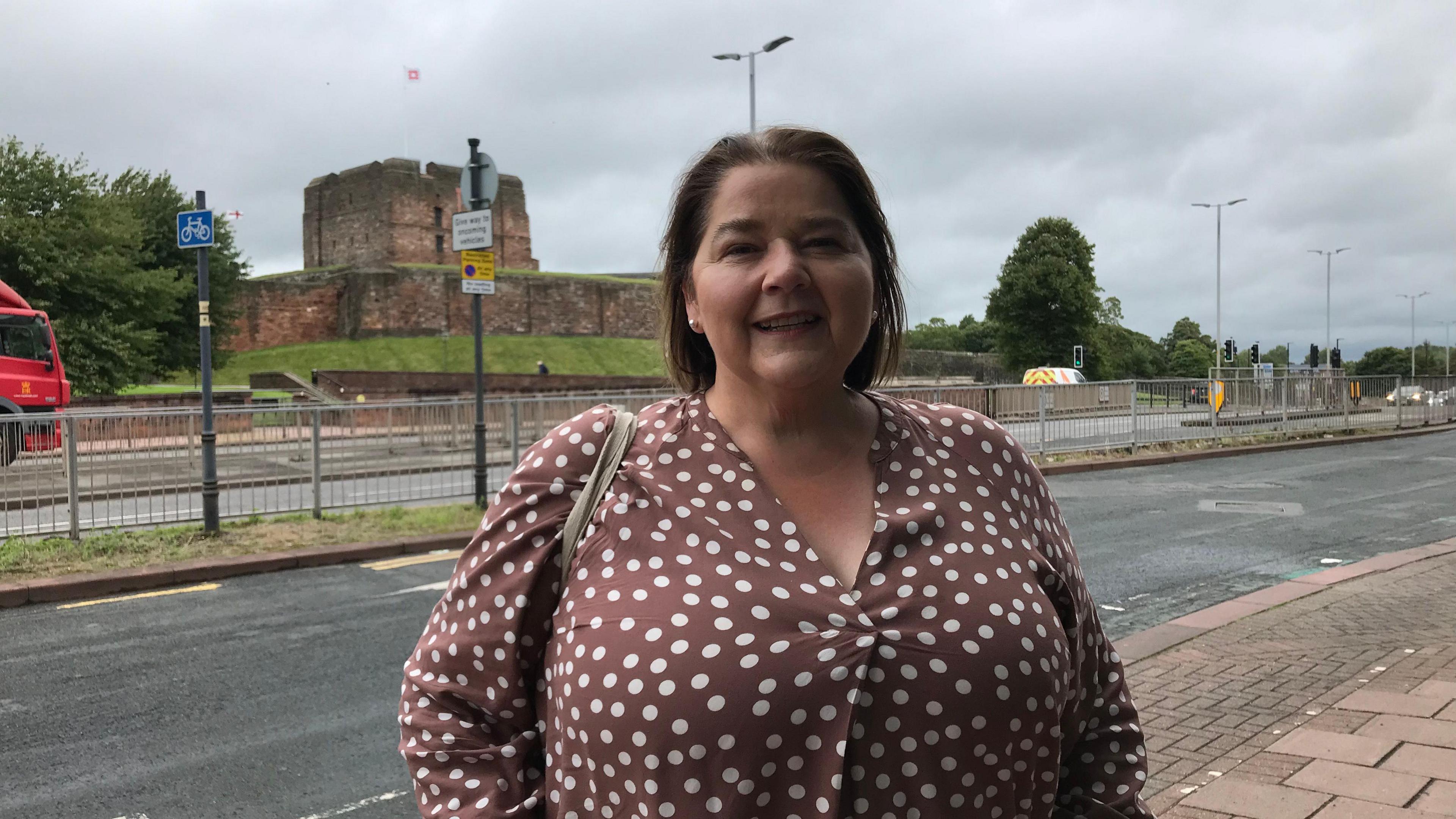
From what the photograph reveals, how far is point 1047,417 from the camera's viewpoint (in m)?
19.3

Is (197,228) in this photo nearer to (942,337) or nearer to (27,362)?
(27,362)

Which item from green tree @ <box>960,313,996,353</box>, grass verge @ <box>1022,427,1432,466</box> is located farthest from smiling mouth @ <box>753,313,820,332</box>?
green tree @ <box>960,313,996,353</box>

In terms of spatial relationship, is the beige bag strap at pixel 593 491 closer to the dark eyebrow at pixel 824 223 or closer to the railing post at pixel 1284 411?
the dark eyebrow at pixel 824 223

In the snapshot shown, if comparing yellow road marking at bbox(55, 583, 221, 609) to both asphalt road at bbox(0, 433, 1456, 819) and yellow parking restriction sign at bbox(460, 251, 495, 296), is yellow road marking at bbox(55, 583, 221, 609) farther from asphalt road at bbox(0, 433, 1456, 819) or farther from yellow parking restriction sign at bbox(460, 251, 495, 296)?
yellow parking restriction sign at bbox(460, 251, 495, 296)

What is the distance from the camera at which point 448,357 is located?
56562 mm

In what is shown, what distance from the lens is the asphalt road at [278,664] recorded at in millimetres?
4344

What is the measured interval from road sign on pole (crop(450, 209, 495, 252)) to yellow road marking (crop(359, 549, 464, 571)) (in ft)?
11.6

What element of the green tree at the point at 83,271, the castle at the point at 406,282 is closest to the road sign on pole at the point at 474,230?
the green tree at the point at 83,271

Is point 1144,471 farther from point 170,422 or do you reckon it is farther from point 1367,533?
point 170,422

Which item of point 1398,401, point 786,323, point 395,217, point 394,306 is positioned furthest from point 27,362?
point 395,217

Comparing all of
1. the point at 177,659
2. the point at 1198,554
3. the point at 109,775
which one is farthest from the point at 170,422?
the point at 1198,554

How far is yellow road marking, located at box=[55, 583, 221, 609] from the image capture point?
8.13 metres

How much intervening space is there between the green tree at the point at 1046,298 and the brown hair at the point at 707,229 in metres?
61.8

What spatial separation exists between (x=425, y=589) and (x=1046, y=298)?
191 ft
